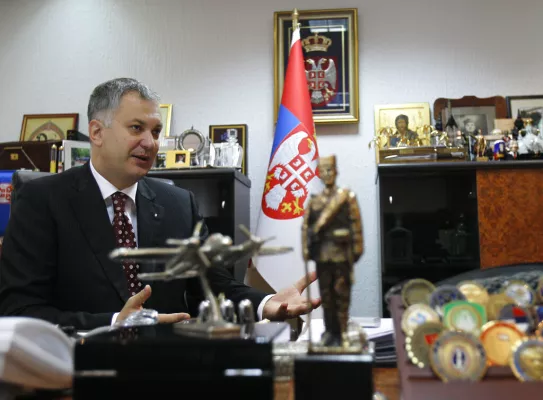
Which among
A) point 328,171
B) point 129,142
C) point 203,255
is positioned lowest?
point 203,255

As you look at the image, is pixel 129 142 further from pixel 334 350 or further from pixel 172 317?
pixel 334 350

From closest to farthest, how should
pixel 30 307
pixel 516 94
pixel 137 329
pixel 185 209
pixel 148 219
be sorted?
pixel 137 329 → pixel 30 307 → pixel 148 219 → pixel 185 209 → pixel 516 94

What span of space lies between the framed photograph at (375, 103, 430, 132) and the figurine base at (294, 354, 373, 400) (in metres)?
3.12

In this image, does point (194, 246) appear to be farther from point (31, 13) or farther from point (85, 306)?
point (31, 13)

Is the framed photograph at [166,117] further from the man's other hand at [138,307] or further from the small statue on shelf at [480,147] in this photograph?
the man's other hand at [138,307]

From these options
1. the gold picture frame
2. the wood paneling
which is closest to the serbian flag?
the gold picture frame

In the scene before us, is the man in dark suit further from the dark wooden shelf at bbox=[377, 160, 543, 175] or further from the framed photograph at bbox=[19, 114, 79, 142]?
the framed photograph at bbox=[19, 114, 79, 142]

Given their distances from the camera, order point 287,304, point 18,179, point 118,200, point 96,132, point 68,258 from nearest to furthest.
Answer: point 287,304, point 68,258, point 118,200, point 96,132, point 18,179

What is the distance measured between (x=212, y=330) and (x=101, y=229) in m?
1.23

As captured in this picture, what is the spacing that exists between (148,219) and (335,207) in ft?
4.65

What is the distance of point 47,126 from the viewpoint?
13.4 feet

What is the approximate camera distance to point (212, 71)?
13.1 ft

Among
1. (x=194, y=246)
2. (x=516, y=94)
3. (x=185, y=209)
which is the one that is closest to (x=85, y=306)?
(x=185, y=209)

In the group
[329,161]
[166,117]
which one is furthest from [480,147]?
[329,161]
